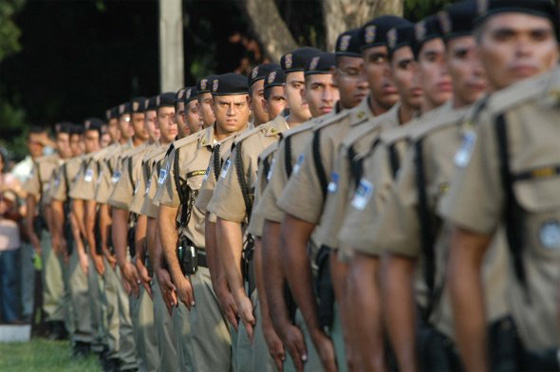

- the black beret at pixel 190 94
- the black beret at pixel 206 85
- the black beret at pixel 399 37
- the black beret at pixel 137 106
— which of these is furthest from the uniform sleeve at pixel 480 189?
the black beret at pixel 137 106

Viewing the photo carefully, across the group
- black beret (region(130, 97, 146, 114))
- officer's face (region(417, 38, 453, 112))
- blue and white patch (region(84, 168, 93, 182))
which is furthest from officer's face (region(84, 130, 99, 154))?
officer's face (region(417, 38, 453, 112))

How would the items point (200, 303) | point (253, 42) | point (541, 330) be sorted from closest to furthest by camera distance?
point (541, 330) → point (200, 303) → point (253, 42)

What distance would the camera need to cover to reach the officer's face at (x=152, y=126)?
14.1 m

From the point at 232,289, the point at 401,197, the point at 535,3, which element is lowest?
the point at 232,289

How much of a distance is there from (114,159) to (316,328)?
8840 millimetres

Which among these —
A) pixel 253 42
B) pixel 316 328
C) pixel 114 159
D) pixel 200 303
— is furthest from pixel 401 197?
pixel 253 42

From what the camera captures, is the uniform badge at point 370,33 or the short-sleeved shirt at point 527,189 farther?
the uniform badge at point 370,33

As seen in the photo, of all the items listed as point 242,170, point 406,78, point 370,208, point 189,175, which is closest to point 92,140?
point 189,175

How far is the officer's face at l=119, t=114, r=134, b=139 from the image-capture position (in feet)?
52.9

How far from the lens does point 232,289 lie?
9.30 meters

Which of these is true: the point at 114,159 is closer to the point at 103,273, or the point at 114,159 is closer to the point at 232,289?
the point at 103,273

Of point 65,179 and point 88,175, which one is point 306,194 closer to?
point 88,175

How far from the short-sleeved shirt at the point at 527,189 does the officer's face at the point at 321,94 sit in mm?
3354

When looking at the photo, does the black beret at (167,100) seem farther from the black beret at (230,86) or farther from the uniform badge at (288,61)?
the uniform badge at (288,61)
